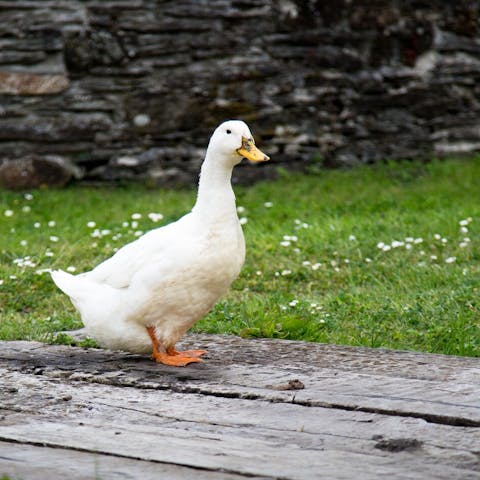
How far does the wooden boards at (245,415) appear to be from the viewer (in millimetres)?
3125

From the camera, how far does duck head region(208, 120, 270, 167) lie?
4.45 meters

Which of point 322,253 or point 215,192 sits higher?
point 215,192

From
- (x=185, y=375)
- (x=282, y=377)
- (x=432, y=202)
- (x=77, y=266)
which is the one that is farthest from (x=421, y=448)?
(x=432, y=202)

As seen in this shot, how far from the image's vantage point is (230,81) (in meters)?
10.2

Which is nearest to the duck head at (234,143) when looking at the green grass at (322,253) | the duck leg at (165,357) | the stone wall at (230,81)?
the duck leg at (165,357)

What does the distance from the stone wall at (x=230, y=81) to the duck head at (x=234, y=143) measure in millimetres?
5643

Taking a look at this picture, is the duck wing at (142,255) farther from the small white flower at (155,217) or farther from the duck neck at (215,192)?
the small white flower at (155,217)

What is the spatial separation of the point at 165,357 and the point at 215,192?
73 centimetres

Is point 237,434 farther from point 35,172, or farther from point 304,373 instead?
point 35,172

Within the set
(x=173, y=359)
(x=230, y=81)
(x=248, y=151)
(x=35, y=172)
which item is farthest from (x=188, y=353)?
(x=230, y=81)

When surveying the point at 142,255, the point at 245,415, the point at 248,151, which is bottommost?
the point at 245,415

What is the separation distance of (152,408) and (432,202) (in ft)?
18.3

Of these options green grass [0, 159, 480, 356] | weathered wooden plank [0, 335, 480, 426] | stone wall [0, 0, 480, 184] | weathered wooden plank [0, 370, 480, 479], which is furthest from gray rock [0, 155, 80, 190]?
weathered wooden plank [0, 370, 480, 479]

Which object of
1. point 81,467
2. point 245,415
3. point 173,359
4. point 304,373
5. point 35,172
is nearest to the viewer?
point 81,467
